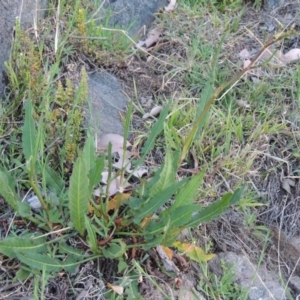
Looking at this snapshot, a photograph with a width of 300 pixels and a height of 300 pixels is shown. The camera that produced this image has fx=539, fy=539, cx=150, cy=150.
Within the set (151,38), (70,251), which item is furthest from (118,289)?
(151,38)

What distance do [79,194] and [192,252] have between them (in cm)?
47

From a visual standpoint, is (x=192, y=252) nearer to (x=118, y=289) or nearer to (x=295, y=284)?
(x=118, y=289)

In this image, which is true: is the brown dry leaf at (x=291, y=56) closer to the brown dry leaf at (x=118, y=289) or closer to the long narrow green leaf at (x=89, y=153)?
the long narrow green leaf at (x=89, y=153)

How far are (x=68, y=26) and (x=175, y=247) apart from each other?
3.47 ft

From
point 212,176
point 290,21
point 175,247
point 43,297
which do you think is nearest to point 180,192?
point 175,247

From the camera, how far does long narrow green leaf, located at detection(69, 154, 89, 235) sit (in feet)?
4.96

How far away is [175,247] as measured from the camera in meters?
1.82

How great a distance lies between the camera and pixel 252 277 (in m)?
1.85

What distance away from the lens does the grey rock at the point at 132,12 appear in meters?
2.54

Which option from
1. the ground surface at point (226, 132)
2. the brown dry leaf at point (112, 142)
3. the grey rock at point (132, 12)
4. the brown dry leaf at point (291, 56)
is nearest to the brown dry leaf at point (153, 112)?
the ground surface at point (226, 132)

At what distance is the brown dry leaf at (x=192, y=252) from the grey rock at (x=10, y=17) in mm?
897

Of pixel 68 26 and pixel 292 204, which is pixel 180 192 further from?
pixel 68 26

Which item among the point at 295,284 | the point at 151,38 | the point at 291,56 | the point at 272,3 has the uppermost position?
the point at 272,3

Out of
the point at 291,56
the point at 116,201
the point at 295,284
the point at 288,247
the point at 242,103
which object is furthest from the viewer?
the point at 291,56
